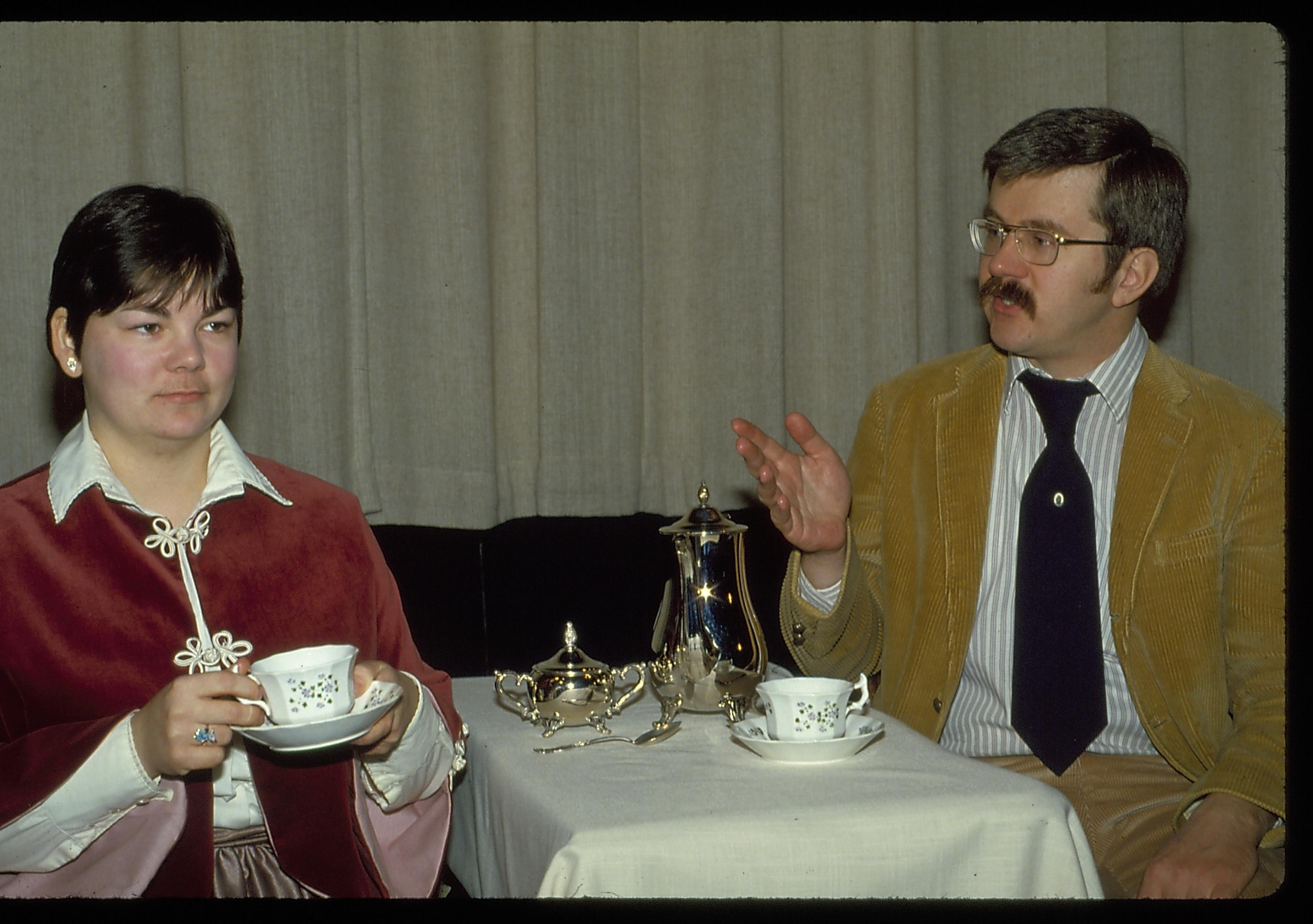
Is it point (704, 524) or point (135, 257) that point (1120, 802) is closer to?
point (704, 524)

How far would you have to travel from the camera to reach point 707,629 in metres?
1.77

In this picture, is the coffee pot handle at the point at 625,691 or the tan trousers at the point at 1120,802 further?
the tan trousers at the point at 1120,802

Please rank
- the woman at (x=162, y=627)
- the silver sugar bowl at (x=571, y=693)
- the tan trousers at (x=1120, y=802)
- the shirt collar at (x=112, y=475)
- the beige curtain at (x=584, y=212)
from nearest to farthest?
the woman at (x=162, y=627), the shirt collar at (x=112, y=475), the silver sugar bowl at (x=571, y=693), the tan trousers at (x=1120, y=802), the beige curtain at (x=584, y=212)

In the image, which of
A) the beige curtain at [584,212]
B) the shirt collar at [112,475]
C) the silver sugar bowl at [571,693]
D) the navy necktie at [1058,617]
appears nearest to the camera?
the shirt collar at [112,475]

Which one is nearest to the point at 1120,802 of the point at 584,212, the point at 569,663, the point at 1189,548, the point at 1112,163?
the point at 1189,548

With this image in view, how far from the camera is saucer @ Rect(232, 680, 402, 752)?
1322 millimetres

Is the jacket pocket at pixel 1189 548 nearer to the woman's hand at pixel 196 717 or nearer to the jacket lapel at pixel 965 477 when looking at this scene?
the jacket lapel at pixel 965 477

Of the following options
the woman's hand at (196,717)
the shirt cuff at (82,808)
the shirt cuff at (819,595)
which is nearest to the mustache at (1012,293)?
the shirt cuff at (819,595)

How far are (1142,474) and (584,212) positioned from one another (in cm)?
121

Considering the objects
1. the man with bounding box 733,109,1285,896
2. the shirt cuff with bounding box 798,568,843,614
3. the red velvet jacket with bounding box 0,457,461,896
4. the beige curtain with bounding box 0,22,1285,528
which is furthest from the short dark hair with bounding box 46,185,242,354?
the shirt cuff with bounding box 798,568,843,614

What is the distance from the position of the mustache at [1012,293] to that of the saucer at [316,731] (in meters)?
1.20

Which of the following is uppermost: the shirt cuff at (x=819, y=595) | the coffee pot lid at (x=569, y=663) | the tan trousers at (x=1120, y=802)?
the shirt cuff at (x=819, y=595)

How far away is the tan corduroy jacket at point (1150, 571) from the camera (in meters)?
1.89

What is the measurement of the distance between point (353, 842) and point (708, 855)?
538 millimetres
